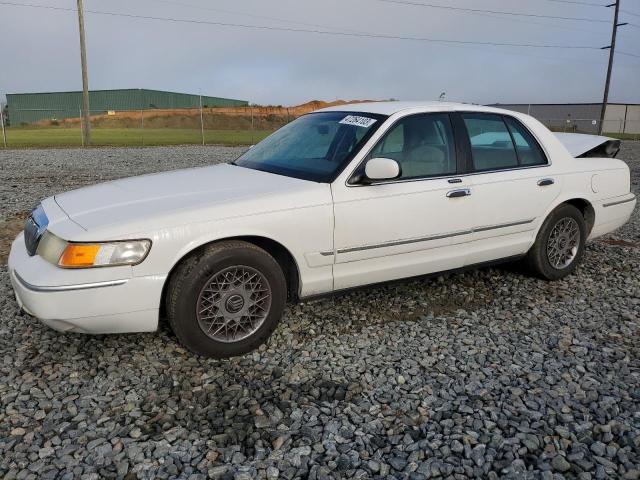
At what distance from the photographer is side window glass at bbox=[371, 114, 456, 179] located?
3.95 metres

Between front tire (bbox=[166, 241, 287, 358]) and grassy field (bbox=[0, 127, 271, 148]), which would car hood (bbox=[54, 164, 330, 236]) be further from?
grassy field (bbox=[0, 127, 271, 148])

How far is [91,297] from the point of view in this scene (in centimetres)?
301

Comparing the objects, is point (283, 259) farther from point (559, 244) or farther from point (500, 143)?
point (559, 244)

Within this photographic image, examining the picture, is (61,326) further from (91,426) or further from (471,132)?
(471,132)

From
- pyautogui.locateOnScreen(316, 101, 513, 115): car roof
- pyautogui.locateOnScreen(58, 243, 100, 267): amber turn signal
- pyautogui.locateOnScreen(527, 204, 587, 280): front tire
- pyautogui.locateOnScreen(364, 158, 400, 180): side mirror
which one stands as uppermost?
pyautogui.locateOnScreen(316, 101, 513, 115): car roof

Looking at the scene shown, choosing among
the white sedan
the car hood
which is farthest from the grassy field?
the white sedan

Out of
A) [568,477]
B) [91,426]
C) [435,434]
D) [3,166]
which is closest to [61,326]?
[91,426]

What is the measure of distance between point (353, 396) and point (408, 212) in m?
1.42

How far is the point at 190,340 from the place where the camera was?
3.31 metres

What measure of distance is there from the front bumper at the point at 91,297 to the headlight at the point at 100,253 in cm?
4

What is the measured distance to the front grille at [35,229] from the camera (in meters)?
3.32

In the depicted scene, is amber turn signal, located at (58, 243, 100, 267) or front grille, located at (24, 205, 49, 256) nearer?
amber turn signal, located at (58, 243, 100, 267)

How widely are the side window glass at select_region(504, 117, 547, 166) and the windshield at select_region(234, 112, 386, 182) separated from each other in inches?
53.8

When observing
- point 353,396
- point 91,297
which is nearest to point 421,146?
point 353,396
